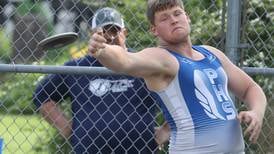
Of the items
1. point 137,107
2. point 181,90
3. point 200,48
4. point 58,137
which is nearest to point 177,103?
point 181,90

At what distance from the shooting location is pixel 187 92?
12.0 ft

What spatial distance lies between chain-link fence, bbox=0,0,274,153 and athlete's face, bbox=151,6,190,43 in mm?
1126

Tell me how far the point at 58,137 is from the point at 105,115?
63 centimetres

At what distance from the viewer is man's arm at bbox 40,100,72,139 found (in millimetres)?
5039

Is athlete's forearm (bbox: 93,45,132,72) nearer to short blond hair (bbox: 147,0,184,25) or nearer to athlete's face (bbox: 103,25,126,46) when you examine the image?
short blond hair (bbox: 147,0,184,25)

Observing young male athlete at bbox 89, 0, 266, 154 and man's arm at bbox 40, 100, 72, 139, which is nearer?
young male athlete at bbox 89, 0, 266, 154

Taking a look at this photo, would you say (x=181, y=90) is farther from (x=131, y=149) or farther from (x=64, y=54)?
(x=64, y=54)

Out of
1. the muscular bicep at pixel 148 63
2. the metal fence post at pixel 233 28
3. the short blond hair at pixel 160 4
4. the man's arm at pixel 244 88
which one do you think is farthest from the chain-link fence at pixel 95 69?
the muscular bicep at pixel 148 63

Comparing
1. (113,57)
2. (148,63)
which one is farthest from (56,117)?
(113,57)

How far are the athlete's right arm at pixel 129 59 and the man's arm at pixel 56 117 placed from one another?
153 cm

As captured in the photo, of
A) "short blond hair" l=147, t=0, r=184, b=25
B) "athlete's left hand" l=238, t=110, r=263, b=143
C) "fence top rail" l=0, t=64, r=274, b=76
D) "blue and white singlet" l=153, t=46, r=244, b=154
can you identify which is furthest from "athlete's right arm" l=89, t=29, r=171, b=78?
"fence top rail" l=0, t=64, r=274, b=76

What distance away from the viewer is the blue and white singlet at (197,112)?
367cm

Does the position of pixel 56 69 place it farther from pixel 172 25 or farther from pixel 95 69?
pixel 172 25

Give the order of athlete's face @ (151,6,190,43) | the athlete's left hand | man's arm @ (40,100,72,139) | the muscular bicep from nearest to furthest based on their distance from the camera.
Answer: the muscular bicep < the athlete's left hand < athlete's face @ (151,6,190,43) < man's arm @ (40,100,72,139)
